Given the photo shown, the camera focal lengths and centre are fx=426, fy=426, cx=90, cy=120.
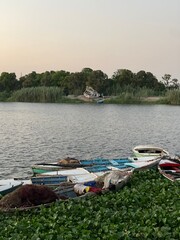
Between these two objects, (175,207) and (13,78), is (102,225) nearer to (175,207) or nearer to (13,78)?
(175,207)

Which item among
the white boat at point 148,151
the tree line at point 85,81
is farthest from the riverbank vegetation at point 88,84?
the white boat at point 148,151

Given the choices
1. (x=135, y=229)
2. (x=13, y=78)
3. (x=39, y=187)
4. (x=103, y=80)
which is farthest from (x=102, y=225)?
(x=13, y=78)

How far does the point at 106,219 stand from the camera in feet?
34.9

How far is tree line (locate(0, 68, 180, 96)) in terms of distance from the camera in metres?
141

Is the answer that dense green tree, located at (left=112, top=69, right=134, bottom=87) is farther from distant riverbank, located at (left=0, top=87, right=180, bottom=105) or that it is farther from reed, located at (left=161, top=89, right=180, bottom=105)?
reed, located at (left=161, top=89, right=180, bottom=105)

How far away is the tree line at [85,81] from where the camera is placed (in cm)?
14100

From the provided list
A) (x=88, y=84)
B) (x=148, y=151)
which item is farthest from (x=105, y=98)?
(x=148, y=151)

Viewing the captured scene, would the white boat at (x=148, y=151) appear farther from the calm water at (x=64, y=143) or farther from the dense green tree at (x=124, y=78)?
the dense green tree at (x=124, y=78)

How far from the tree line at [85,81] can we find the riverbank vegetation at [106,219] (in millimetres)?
122211

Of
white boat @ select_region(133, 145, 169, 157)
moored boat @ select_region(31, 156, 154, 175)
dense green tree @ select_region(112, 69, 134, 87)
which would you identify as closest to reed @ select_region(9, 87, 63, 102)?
dense green tree @ select_region(112, 69, 134, 87)

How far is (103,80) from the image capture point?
141625 mm

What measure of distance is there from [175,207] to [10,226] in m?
4.37

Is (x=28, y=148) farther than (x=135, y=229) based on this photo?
Yes

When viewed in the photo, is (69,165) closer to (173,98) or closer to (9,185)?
(9,185)
